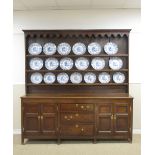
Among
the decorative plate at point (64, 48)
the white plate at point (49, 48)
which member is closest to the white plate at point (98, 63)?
the decorative plate at point (64, 48)

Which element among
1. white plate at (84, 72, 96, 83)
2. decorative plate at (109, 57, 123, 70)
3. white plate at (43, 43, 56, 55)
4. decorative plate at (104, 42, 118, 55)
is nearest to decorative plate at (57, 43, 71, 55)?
white plate at (43, 43, 56, 55)

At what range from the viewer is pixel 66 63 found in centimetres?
511

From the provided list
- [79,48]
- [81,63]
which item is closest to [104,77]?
[81,63]

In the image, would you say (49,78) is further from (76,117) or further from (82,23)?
(82,23)

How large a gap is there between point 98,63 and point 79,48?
479mm

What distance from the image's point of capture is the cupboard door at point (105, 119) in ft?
15.2

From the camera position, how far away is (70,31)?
501 cm

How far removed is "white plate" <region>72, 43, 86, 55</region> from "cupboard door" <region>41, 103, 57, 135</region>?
1180 millimetres

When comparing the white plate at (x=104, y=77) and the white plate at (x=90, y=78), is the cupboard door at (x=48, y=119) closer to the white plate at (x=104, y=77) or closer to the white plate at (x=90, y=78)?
the white plate at (x=90, y=78)

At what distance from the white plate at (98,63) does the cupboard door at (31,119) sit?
1.41 m

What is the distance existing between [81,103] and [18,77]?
1.49 meters
